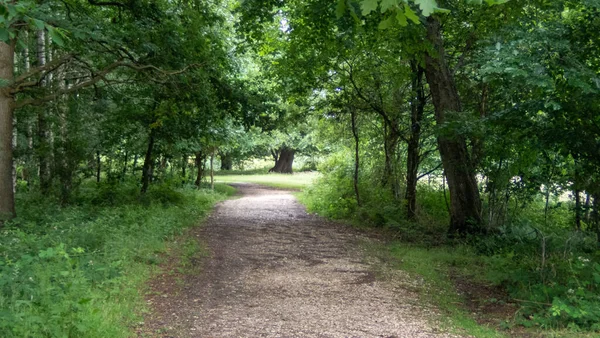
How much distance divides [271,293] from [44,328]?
3266 millimetres

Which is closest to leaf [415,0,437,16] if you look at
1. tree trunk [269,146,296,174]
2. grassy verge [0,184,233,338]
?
grassy verge [0,184,233,338]

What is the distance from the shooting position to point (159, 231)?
10352 millimetres

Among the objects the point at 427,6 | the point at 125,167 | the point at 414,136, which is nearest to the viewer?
the point at 427,6

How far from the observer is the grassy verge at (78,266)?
14.2 feet

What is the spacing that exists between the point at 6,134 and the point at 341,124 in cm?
1109

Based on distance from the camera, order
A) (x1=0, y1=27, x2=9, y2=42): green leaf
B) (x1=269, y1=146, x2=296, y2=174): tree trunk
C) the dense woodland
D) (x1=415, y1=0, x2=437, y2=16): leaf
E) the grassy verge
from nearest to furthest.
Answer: (x1=415, y1=0, x2=437, y2=16): leaf, (x1=0, y1=27, x2=9, y2=42): green leaf, the grassy verge, the dense woodland, (x1=269, y1=146, x2=296, y2=174): tree trunk

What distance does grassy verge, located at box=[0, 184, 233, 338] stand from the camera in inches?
171

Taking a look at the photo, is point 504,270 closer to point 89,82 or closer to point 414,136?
point 414,136

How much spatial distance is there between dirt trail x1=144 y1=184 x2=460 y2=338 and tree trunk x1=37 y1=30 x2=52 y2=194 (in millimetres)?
5407

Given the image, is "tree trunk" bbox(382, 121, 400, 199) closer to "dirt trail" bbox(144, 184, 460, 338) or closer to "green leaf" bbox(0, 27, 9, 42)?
"dirt trail" bbox(144, 184, 460, 338)

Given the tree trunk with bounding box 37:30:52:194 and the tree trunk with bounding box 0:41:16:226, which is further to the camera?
the tree trunk with bounding box 37:30:52:194

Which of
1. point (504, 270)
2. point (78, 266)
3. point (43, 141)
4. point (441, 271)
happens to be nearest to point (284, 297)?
point (78, 266)

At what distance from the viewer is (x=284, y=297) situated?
6633mm

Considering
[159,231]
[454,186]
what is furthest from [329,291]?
[454,186]
